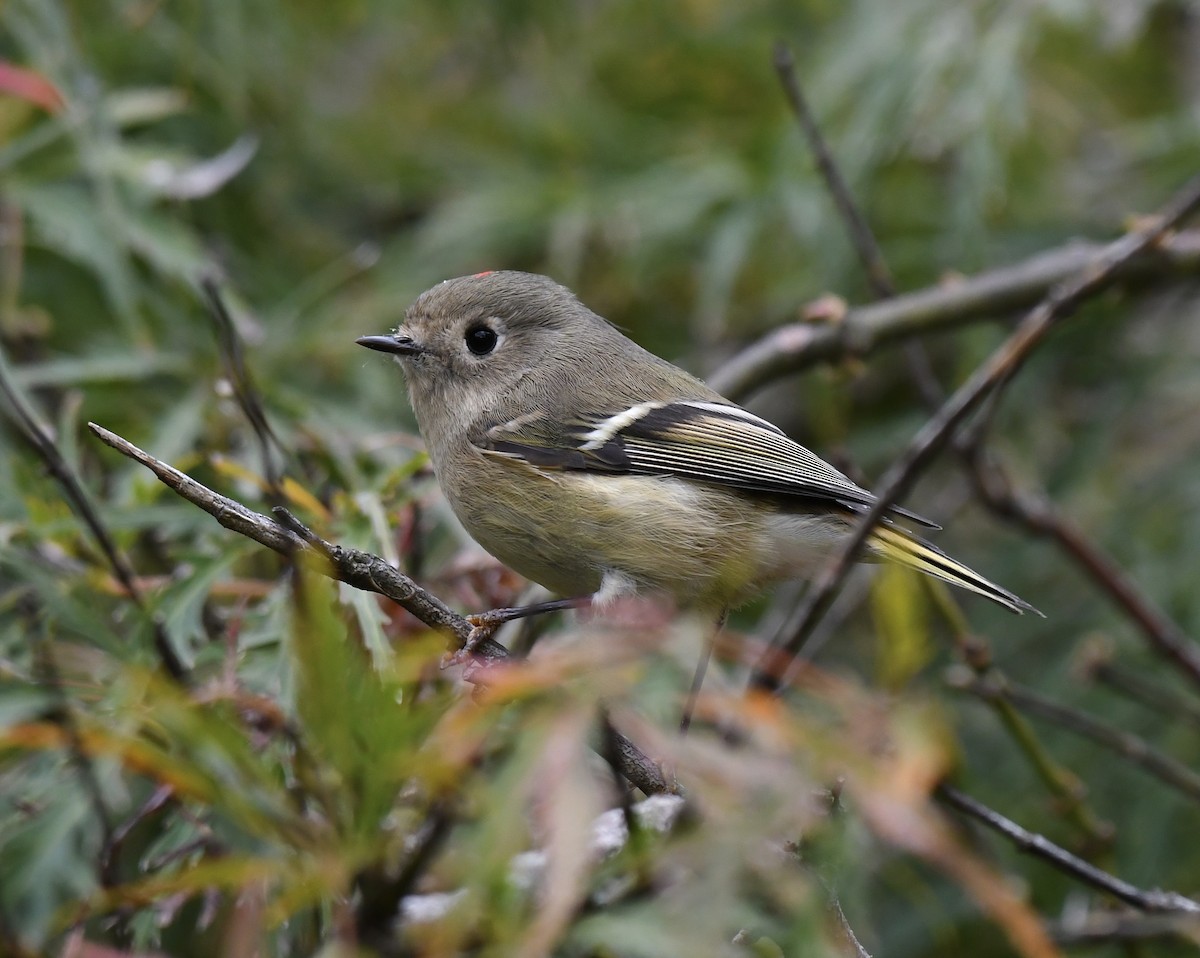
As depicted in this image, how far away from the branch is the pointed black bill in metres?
0.51

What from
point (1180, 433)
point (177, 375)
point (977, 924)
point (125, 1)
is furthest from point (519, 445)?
point (1180, 433)

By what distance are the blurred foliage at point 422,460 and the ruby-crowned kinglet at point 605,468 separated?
0.43ft

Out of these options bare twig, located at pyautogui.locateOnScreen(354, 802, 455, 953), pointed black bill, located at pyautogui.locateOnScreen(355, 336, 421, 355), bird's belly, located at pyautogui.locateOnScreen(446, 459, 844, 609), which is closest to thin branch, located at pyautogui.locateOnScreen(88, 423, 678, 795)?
bare twig, located at pyautogui.locateOnScreen(354, 802, 455, 953)

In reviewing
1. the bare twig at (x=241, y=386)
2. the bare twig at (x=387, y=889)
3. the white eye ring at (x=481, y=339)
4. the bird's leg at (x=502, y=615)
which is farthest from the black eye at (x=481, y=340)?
the bare twig at (x=387, y=889)

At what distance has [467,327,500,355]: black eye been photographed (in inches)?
84.0

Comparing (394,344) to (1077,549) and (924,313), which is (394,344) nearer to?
(924,313)

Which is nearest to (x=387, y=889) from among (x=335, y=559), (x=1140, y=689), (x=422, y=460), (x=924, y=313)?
(x=335, y=559)

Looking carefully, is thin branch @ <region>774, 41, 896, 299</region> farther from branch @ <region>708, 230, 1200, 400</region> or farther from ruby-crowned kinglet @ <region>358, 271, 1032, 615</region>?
ruby-crowned kinglet @ <region>358, 271, 1032, 615</region>

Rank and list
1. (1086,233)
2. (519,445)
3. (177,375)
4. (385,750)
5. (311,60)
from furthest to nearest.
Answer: (311,60)
(1086,233)
(177,375)
(519,445)
(385,750)

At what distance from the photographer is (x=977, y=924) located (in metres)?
2.39

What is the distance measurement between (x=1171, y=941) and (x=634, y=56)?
2478 mm

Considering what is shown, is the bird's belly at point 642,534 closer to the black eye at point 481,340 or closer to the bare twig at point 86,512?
the black eye at point 481,340

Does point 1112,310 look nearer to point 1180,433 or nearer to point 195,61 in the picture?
point 1180,433

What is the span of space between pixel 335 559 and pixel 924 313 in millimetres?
1467
